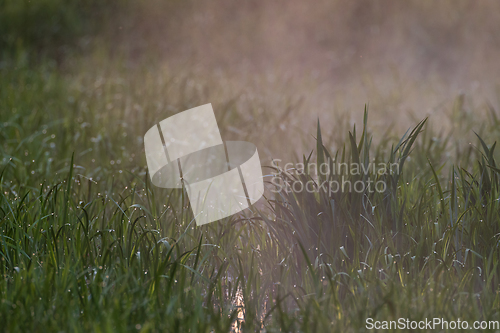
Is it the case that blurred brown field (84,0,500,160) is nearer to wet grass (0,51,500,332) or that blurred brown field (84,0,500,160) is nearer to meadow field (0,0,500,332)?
meadow field (0,0,500,332)

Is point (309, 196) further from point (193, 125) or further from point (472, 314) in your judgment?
point (193, 125)

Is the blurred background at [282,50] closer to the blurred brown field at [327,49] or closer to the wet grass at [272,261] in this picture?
the blurred brown field at [327,49]

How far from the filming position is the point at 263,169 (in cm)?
367

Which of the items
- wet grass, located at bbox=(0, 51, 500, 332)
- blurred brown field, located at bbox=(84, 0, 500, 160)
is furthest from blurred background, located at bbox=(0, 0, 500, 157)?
wet grass, located at bbox=(0, 51, 500, 332)

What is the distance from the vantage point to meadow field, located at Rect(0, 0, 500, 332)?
160cm

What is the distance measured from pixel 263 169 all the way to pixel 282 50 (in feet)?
10.8

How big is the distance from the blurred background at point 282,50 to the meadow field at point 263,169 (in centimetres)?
3

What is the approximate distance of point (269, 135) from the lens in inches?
154

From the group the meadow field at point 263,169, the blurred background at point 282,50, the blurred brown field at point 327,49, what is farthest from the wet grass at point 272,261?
the blurred brown field at point 327,49

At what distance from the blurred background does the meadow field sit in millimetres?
34

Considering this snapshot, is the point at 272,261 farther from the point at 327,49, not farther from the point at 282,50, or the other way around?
the point at 327,49

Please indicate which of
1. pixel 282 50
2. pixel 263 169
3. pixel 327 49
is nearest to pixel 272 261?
pixel 263 169

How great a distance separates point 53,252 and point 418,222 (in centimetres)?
147

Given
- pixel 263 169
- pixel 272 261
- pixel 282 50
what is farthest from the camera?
pixel 282 50
